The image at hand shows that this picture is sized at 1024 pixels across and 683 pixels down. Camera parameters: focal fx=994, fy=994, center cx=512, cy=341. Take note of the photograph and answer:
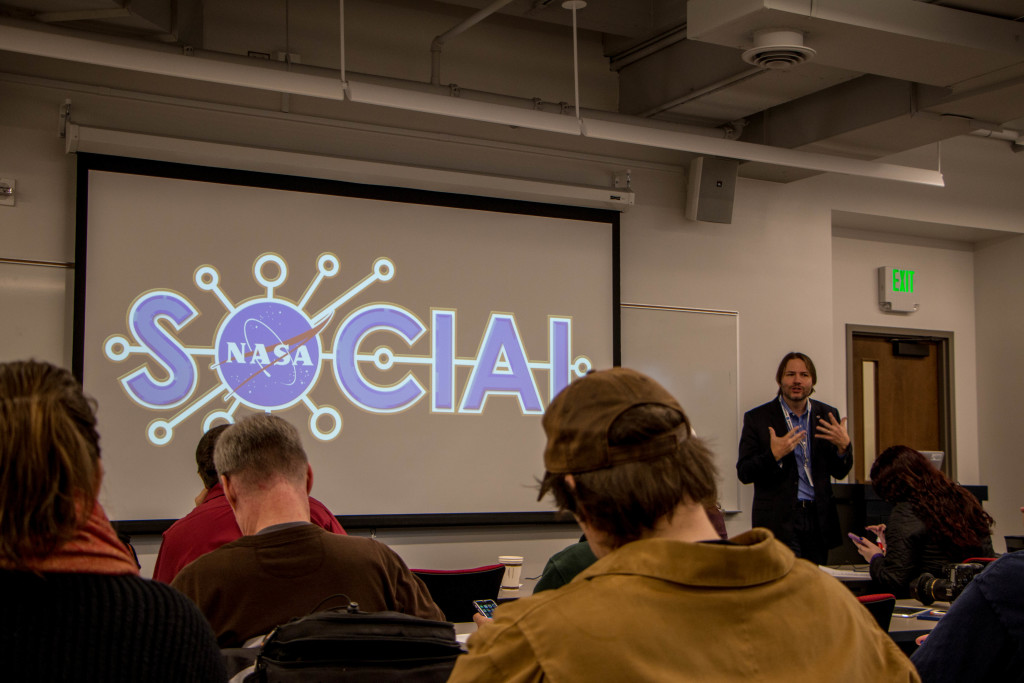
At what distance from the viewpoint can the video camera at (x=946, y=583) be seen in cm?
333

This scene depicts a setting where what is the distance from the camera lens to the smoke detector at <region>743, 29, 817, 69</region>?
4.28 meters

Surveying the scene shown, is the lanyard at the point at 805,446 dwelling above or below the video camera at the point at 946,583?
above

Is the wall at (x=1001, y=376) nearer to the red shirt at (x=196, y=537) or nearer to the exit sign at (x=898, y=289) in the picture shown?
the exit sign at (x=898, y=289)

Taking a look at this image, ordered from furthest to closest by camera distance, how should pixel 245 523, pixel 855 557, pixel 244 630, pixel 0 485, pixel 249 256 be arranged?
pixel 855 557, pixel 249 256, pixel 245 523, pixel 244 630, pixel 0 485

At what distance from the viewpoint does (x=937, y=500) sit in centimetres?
369

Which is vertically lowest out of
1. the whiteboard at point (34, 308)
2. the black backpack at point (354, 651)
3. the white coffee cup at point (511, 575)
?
the white coffee cup at point (511, 575)

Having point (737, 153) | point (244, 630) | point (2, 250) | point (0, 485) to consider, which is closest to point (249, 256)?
point (2, 250)

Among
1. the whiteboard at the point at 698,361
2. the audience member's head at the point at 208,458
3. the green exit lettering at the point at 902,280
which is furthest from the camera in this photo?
the green exit lettering at the point at 902,280

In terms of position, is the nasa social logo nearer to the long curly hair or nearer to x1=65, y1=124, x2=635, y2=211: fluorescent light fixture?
x1=65, y1=124, x2=635, y2=211: fluorescent light fixture

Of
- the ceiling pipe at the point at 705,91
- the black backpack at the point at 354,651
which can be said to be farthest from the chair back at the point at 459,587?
the ceiling pipe at the point at 705,91

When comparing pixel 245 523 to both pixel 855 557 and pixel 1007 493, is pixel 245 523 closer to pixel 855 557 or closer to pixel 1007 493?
pixel 855 557

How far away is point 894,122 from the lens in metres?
5.44

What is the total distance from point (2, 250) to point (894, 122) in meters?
4.59

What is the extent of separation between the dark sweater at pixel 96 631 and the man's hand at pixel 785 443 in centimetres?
445
